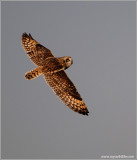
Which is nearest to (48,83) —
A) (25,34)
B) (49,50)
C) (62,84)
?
(62,84)

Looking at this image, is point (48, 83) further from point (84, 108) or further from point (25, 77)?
point (84, 108)

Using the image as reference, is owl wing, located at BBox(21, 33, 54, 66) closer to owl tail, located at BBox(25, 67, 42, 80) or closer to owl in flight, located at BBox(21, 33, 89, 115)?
owl in flight, located at BBox(21, 33, 89, 115)

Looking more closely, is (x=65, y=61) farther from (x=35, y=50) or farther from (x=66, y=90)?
(x=35, y=50)

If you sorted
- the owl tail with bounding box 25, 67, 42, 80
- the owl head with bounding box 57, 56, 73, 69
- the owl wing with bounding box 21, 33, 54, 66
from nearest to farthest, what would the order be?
the owl tail with bounding box 25, 67, 42, 80 → the owl head with bounding box 57, 56, 73, 69 → the owl wing with bounding box 21, 33, 54, 66

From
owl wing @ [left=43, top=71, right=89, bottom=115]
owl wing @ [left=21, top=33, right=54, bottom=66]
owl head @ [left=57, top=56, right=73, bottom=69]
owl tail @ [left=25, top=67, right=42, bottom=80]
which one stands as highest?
owl wing @ [left=21, top=33, right=54, bottom=66]

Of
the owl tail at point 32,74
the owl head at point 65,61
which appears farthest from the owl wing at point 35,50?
the owl head at point 65,61

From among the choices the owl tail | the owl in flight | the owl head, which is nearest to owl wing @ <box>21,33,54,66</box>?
the owl in flight
